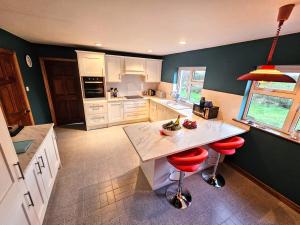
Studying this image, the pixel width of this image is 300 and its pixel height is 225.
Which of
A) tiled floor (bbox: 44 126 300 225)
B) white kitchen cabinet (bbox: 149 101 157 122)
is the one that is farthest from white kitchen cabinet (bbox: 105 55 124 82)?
tiled floor (bbox: 44 126 300 225)

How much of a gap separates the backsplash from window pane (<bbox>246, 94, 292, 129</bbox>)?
3.25 metres

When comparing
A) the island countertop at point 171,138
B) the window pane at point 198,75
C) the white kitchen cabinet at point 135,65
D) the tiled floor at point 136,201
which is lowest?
the tiled floor at point 136,201

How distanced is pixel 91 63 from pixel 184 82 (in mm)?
2640

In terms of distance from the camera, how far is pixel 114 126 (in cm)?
412

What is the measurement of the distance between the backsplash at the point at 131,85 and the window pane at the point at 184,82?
4.17 feet

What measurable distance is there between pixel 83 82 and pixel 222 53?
11.1ft

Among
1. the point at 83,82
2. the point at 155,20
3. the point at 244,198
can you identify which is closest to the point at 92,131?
the point at 83,82

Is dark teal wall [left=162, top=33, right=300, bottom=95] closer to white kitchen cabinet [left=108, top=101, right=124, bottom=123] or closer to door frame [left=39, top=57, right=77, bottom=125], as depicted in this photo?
white kitchen cabinet [left=108, top=101, right=124, bottom=123]

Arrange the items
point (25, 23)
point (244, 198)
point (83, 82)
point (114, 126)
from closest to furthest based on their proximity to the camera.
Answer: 1. point (25, 23)
2. point (244, 198)
3. point (83, 82)
4. point (114, 126)

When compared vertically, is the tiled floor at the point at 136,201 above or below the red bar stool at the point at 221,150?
below

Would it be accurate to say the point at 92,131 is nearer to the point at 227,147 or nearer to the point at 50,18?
the point at 50,18

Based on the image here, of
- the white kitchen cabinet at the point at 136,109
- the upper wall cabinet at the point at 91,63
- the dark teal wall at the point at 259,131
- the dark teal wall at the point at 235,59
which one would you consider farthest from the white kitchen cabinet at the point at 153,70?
the dark teal wall at the point at 259,131

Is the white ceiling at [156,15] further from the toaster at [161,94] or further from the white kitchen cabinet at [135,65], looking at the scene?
the toaster at [161,94]

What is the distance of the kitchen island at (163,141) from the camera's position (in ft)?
4.95
